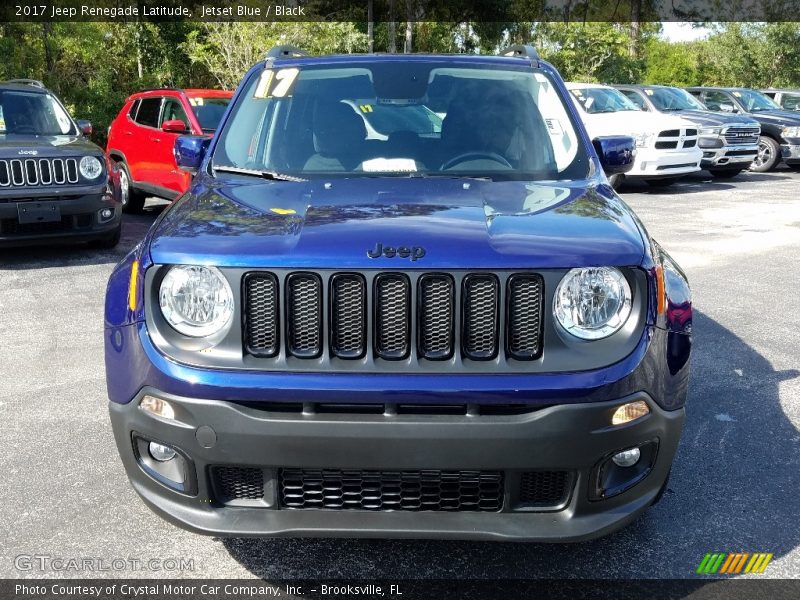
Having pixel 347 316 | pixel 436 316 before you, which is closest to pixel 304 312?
pixel 347 316

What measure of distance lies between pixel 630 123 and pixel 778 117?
5812mm

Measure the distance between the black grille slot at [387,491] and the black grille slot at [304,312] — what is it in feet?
1.20

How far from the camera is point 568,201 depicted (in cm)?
320

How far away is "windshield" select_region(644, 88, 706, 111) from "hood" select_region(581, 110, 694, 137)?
1.38 m

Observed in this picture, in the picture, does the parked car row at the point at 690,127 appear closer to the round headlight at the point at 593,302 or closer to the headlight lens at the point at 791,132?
the headlight lens at the point at 791,132

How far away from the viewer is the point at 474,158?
3.81 meters

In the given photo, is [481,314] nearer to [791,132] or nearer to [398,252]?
[398,252]

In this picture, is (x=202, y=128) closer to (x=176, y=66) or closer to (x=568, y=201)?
(x=568, y=201)

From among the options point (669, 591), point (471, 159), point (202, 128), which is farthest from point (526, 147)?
point (202, 128)

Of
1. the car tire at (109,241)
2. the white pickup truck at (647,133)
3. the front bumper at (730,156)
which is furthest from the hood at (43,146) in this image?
the front bumper at (730,156)

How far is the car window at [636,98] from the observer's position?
53.6 ft

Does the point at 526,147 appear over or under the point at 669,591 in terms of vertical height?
over

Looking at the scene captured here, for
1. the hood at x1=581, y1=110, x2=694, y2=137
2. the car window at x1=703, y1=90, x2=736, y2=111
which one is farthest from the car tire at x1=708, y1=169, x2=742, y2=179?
the hood at x1=581, y1=110, x2=694, y2=137

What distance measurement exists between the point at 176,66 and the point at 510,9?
16.6 m
